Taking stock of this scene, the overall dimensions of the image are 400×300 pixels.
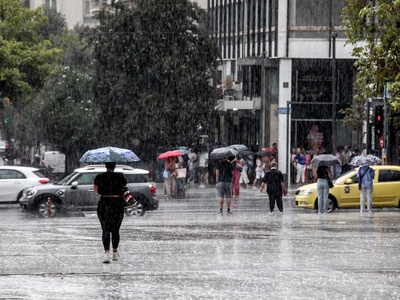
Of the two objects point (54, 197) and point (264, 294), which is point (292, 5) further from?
point (264, 294)

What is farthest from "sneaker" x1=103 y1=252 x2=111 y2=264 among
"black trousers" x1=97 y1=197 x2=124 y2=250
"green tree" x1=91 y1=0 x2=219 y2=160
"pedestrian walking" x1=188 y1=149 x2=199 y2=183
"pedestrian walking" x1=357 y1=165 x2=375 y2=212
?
"green tree" x1=91 y1=0 x2=219 y2=160

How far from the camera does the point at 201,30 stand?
57.9 m

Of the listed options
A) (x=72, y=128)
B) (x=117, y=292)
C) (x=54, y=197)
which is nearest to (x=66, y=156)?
(x=72, y=128)

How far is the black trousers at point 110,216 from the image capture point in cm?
1595

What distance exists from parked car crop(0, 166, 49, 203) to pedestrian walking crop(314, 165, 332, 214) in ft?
29.4

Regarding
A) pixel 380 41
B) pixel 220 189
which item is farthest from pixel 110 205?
pixel 220 189

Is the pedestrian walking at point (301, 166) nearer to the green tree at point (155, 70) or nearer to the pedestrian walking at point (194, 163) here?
the pedestrian walking at point (194, 163)

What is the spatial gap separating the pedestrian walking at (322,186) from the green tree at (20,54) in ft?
78.0

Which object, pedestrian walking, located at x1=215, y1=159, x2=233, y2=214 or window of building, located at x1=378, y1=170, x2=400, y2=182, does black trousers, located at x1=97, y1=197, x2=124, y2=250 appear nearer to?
pedestrian walking, located at x1=215, y1=159, x2=233, y2=214

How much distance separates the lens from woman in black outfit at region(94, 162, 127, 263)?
15984 millimetres

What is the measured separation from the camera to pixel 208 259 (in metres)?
16.6

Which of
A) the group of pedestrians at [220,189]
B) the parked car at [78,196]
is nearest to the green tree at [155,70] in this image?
the group of pedestrians at [220,189]

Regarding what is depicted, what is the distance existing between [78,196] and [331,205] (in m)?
7.37

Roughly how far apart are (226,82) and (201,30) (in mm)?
8844
